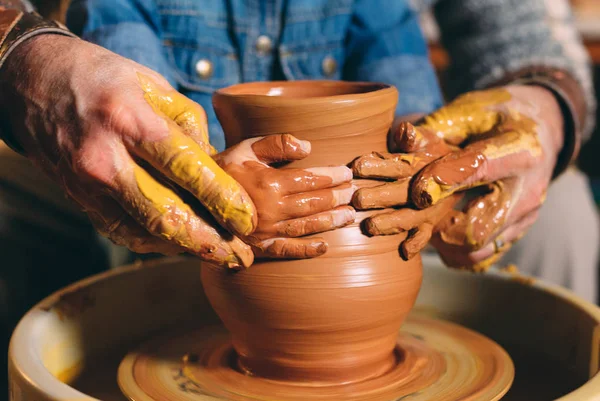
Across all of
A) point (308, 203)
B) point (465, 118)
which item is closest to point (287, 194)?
point (308, 203)

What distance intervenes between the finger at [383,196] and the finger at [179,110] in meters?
0.22

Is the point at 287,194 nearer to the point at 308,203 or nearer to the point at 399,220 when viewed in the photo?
the point at 308,203

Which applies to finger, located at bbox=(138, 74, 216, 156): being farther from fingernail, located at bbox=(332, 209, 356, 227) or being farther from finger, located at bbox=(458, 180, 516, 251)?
finger, located at bbox=(458, 180, 516, 251)

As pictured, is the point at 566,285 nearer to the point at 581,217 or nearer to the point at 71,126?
the point at 581,217

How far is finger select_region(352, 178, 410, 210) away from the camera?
99 centimetres

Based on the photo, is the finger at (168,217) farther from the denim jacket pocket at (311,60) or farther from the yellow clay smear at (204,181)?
the denim jacket pocket at (311,60)

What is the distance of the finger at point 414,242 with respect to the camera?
105 cm

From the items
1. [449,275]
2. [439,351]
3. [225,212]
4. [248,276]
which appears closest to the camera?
[225,212]

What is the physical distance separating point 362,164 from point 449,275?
583 mm

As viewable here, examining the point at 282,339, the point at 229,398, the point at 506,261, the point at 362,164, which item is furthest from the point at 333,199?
the point at 506,261

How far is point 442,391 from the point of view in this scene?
106 centimetres

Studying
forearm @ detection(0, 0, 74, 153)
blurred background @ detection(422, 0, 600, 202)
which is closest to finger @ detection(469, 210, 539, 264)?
forearm @ detection(0, 0, 74, 153)

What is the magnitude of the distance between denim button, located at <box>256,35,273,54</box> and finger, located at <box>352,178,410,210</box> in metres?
0.66

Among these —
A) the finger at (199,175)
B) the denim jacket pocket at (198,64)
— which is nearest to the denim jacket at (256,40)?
the denim jacket pocket at (198,64)
